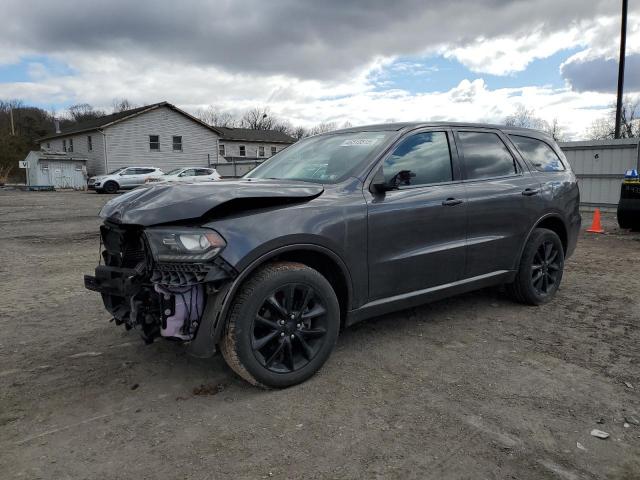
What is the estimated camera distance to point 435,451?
8.59ft

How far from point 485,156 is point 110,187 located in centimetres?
2775

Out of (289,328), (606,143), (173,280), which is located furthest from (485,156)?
(606,143)

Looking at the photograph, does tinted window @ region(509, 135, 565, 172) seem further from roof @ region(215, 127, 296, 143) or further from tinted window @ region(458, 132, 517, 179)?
roof @ region(215, 127, 296, 143)

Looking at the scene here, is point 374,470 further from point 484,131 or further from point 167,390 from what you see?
point 484,131

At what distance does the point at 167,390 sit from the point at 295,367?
875 millimetres

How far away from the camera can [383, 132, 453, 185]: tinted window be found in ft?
12.8

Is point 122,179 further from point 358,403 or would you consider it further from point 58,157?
point 358,403

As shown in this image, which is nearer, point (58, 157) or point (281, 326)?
point (281, 326)

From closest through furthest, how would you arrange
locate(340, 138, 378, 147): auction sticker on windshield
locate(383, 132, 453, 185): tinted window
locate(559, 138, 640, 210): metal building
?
locate(383, 132, 453, 185): tinted window < locate(340, 138, 378, 147): auction sticker on windshield < locate(559, 138, 640, 210): metal building

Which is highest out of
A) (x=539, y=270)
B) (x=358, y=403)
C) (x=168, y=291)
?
(x=168, y=291)

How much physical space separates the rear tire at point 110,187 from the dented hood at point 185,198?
27.4m

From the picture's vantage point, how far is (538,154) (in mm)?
5289

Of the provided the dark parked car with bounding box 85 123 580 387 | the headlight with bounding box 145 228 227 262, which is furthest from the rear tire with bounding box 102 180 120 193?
the headlight with bounding box 145 228 227 262

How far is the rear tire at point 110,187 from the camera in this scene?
28531 millimetres
